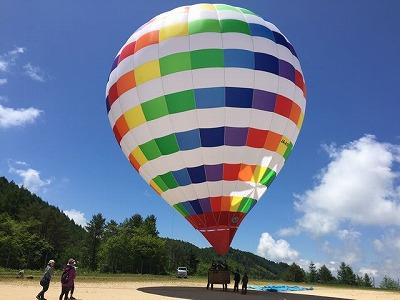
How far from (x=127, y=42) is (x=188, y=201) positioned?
1119cm

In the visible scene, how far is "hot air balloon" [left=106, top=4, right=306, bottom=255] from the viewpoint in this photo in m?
23.7

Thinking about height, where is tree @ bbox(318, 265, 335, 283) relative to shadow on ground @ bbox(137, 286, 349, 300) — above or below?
above

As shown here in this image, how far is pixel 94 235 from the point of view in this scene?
Answer: 102 metres

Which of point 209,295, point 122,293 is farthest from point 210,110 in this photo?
point 122,293

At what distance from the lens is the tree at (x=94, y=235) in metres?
99.5

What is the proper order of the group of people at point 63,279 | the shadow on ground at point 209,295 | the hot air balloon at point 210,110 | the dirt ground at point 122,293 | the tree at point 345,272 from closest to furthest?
1. the group of people at point 63,279
2. the dirt ground at point 122,293
3. the shadow on ground at point 209,295
4. the hot air balloon at point 210,110
5. the tree at point 345,272

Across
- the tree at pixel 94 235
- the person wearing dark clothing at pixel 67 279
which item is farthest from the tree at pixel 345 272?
the person wearing dark clothing at pixel 67 279

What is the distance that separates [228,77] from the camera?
78.4 feet

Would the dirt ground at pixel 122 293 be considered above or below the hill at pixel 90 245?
below

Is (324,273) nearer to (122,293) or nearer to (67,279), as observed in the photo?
(122,293)

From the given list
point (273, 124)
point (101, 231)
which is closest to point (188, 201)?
point (273, 124)

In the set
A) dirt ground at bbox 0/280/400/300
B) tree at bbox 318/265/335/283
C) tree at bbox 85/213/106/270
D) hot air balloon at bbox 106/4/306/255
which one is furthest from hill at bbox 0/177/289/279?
hot air balloon at bbox 106/4/306/255

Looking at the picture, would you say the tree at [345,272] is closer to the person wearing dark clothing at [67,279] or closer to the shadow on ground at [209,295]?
the shadow on ground at [209,295]

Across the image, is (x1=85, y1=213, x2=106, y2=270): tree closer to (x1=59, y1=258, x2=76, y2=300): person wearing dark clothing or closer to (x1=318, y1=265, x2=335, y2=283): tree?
(x1=318, y1=265, x2=335, y2=283): tree
